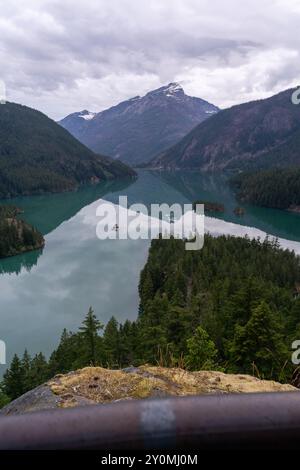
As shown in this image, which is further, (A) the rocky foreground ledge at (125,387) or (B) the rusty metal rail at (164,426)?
(A) the rocky foreground ledge at (125,387)

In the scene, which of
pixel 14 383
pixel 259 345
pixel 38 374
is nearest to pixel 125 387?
pixel 259 345

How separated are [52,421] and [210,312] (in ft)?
120

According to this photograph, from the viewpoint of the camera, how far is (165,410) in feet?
6.72

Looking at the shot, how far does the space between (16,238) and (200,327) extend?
6717 centimetres

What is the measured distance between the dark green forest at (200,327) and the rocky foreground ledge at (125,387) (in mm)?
745

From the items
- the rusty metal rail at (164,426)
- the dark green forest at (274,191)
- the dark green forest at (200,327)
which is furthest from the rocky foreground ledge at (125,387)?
the dark green forest at (274,191)

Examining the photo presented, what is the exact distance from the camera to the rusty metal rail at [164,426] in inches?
77.9

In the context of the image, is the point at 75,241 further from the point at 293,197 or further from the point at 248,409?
the point at 248,409

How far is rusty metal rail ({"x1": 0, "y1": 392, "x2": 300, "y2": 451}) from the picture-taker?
198cm

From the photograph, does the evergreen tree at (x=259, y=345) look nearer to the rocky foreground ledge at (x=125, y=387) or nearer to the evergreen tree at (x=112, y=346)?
the evergreen tree at (x=112, y=346)

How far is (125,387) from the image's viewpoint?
458 cm

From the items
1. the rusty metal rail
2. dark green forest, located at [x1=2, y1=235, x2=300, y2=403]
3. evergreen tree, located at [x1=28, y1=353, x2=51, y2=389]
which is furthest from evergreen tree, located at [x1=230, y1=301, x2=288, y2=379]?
the rusty metal rail

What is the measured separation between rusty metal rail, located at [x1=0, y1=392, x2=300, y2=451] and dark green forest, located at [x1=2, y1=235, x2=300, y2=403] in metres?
3.75
